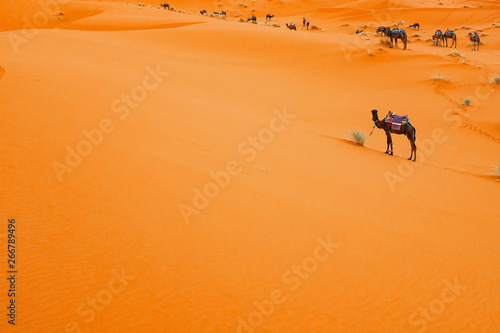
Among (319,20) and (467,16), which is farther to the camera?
(319,20)

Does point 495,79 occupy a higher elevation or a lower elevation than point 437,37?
lower

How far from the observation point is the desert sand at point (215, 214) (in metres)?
2.82

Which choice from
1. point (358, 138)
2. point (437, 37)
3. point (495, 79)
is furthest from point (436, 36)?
point (358, 138)

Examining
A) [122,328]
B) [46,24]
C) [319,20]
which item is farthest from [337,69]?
[319,20]

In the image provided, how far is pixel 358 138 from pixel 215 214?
604 cm

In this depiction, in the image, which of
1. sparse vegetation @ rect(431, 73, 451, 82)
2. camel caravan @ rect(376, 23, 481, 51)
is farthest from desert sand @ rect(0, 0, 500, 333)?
camel caravan @ rect(376, 23, 481, 51)

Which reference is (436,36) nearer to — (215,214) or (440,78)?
(440,78)

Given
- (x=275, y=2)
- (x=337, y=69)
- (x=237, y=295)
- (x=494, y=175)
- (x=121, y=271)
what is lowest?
(x=494, y=175)

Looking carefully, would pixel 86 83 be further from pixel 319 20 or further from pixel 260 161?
pixel 319 20

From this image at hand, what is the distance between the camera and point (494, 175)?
7508 mm

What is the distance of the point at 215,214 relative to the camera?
4.05m

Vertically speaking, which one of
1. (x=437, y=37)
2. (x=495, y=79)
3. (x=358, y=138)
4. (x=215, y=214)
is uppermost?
(x=437, y=37)

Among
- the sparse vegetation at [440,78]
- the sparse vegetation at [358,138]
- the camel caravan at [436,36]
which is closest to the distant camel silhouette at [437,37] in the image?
the camel caravan at [436,36]

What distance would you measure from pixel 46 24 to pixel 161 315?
93.9 ft
